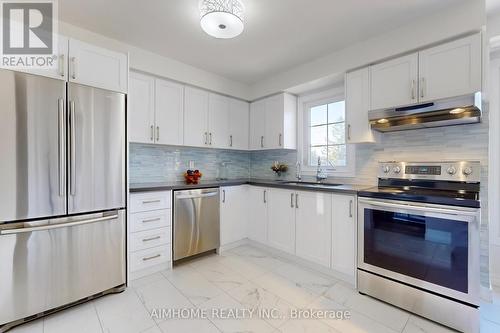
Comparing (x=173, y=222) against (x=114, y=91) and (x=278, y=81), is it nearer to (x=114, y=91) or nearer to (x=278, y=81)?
(x=114, y=91)

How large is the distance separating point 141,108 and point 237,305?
230cm

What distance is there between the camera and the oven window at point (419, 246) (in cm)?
165

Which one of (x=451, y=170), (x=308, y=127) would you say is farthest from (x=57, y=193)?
(x=451, y=170)

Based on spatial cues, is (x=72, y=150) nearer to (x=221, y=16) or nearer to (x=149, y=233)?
(x=149, y=233)

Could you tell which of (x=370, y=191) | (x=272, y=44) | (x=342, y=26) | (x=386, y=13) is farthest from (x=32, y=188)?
(x=386, y=13)

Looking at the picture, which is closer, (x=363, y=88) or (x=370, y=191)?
(x=370, y=191)

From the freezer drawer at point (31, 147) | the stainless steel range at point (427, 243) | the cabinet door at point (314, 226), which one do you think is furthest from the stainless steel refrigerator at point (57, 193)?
the stainless steel range at point (427, 243)

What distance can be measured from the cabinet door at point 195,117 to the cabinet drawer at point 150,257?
1334 millimetres

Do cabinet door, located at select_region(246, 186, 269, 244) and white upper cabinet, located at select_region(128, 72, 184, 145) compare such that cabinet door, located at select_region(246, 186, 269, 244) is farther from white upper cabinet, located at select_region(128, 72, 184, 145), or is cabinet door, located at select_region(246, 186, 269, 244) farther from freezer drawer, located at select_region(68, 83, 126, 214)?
freezer drawer, located at select_region(68, 83, 126, 214)

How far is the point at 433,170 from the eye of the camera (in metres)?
2.16

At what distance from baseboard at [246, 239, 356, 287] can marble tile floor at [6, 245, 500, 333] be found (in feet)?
0.20

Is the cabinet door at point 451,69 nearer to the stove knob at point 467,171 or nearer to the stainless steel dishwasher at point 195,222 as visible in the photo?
the stove knob at point 467,171

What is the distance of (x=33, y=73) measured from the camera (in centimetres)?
172

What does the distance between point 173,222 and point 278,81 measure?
2379mm
